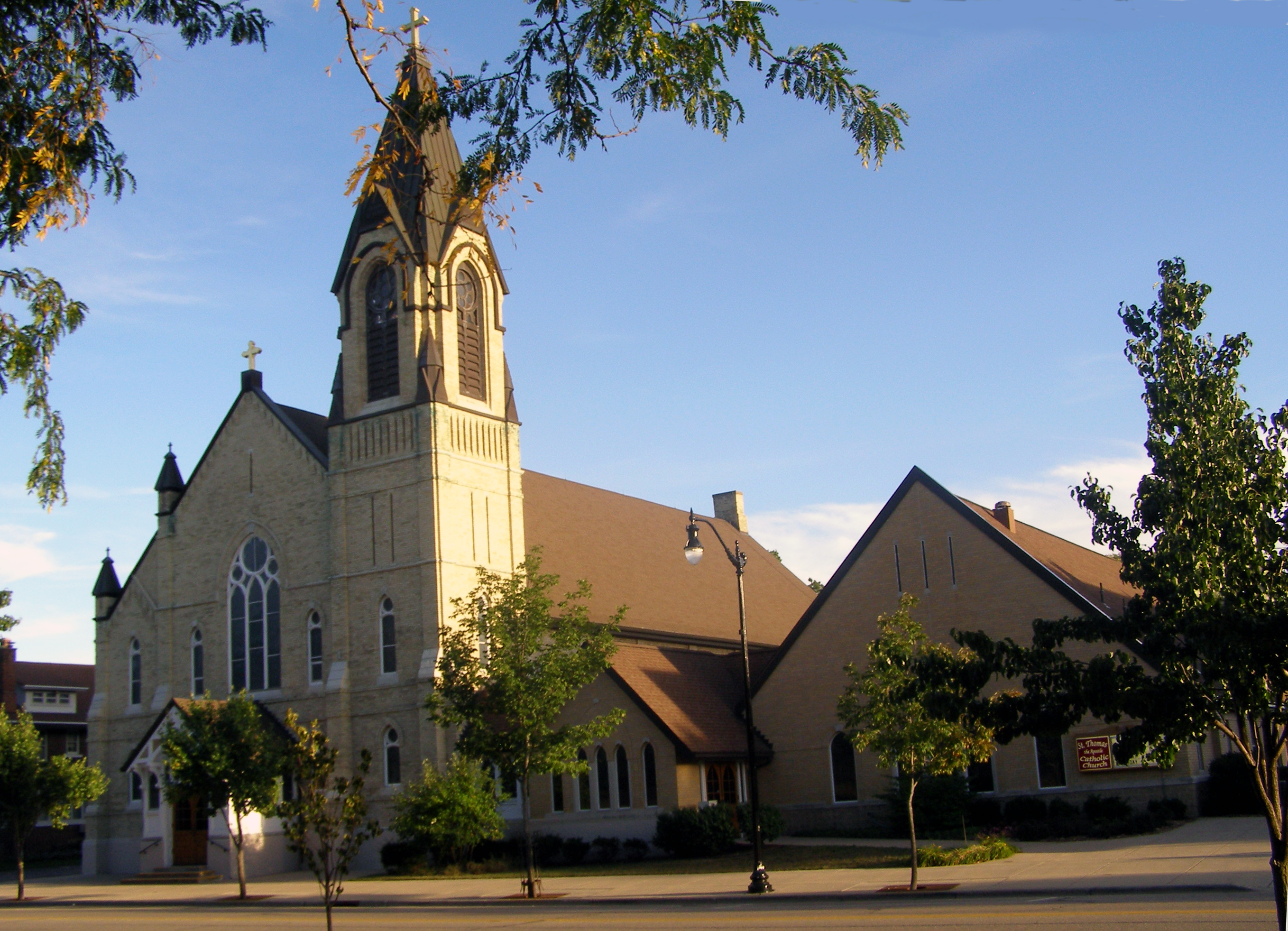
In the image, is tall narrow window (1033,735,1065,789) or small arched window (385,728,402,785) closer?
tall narrow window (1033,735,1065,789)

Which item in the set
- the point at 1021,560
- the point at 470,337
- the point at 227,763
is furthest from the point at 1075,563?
the point at 227,763

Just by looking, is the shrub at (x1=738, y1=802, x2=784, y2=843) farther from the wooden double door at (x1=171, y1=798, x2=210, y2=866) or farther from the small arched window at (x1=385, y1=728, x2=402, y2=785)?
the wooden double door at (x1=171, y1=798, x2=210, y2=866)

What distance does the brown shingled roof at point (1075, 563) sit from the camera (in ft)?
109

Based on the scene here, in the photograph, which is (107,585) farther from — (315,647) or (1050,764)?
(1050,764)

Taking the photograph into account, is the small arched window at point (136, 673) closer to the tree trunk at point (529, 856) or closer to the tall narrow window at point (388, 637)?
the tall narrow window at point (388, 637)

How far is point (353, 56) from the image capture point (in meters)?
9.69

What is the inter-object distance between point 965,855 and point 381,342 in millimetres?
23878

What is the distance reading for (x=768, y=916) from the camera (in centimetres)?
1789

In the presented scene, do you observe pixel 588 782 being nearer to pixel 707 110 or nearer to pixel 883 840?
pixel 883 840

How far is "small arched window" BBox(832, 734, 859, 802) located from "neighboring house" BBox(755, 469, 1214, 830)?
0.03m

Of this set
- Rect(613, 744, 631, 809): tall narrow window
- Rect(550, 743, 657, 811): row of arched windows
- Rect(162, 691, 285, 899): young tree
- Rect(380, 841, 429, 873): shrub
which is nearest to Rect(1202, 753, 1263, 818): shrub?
→ Rect(550, 743, 657, 811): row of arched windows

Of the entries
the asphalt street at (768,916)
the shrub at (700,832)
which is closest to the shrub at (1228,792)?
the shrub at (700,832)

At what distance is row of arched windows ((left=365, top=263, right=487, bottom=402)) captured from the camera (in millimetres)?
38562

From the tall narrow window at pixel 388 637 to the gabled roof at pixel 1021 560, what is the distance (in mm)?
10959
